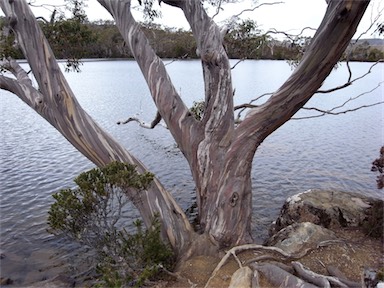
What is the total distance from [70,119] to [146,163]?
18.6 ft

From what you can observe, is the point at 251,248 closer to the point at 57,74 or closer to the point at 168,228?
the point at 168,228

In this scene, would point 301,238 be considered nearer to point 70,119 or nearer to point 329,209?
point 329,209

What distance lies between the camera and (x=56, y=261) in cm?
530

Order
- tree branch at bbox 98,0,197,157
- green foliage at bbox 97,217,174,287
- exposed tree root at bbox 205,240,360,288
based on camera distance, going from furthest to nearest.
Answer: tree branch at bbox 98,0,197,157 < green foliage at bbox 97,217,174,287 < exposed tree root at bbox 205,240,360,288

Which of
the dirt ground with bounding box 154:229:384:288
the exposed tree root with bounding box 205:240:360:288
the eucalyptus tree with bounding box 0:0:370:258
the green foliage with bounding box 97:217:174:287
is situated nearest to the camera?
the exposed tree root with bounding box 205:240:360:288

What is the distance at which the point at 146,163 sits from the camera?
1000cm

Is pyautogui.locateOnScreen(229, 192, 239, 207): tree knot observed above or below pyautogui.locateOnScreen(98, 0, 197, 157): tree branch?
below

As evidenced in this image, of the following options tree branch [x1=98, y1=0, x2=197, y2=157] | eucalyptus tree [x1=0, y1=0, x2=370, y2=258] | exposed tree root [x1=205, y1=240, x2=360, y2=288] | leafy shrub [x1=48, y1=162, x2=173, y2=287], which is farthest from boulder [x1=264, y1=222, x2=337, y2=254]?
tree branch [x1=98, y1=0, x2=197, y2=157]

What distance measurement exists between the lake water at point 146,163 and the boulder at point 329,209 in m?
0.78

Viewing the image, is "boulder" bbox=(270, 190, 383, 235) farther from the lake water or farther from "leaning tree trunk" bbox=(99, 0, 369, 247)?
"leaning tree trunk" bbox=(99, 0, 369, 247)

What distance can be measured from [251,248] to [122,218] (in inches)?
132

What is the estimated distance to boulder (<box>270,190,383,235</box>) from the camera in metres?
Result: 5.11

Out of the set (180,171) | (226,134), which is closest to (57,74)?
(226,134)

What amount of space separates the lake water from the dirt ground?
201 cm
